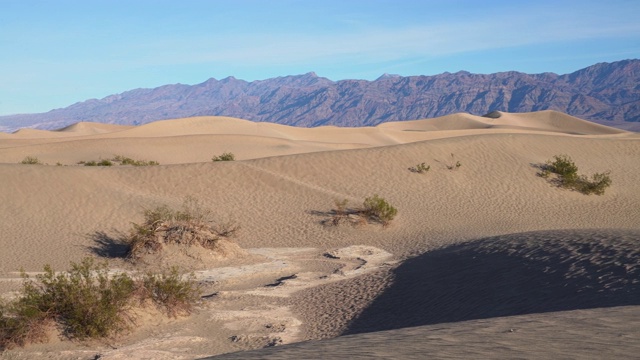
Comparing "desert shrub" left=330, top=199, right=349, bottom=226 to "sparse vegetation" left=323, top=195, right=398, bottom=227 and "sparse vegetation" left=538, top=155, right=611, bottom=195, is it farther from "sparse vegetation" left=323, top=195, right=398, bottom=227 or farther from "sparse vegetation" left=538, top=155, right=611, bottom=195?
"sparse vegetation" left=538, top=155, right=611, bottom=195

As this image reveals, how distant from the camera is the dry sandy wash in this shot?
291 inches

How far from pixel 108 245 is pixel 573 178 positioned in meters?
16.6

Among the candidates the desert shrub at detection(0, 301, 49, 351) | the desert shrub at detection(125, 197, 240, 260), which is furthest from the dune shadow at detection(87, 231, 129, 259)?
the desert shrub at detection(0, 301, 49, 351)

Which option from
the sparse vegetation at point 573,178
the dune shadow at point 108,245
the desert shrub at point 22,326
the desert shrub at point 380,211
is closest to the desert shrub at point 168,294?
the desert shrub at point 22,326

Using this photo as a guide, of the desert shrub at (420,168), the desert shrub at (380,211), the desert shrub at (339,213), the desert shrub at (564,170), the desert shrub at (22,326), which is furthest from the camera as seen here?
the desert shrub at (420,168)

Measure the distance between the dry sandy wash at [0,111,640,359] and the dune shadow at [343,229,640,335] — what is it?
0.05 m

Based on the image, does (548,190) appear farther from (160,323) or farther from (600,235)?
(160,323)

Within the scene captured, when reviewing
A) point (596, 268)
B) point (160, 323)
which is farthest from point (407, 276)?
point (160, 323)

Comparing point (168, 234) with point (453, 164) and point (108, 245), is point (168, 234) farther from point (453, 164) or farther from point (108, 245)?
point (453, 164)

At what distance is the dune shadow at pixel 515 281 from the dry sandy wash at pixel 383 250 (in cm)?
5

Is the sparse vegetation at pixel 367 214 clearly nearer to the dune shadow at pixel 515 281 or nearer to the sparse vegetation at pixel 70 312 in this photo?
the dune shadow at pixel 515 281

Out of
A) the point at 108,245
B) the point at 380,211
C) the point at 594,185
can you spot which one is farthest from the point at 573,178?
the point at 108,245

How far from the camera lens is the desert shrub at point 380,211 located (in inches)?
779

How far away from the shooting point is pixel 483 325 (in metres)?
7.38
